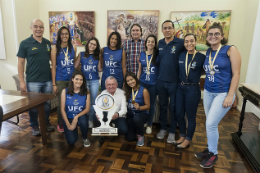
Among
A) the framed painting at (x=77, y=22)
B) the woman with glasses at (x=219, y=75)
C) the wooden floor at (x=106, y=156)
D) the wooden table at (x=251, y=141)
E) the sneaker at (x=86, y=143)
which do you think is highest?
the framed painting at (x=77, y=22)

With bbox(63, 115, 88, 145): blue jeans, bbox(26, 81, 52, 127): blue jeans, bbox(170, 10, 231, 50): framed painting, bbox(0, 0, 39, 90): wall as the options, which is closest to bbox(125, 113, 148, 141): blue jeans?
bbox(63, 115, 88, 145): blue jeans

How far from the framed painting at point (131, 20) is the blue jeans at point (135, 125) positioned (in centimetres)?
314

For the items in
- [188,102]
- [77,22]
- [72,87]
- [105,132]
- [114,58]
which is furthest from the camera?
[77,22]

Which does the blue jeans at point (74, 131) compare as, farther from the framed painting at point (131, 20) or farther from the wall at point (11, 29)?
the wall at point (11, 29)

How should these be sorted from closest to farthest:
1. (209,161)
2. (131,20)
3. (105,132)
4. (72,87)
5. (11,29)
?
(209,161)
(105,132)
(72,87)
(11,29)
(131,20)

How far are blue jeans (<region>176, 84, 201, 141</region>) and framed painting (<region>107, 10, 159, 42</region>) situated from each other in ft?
10.3

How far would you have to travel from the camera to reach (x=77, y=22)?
17.8 ft

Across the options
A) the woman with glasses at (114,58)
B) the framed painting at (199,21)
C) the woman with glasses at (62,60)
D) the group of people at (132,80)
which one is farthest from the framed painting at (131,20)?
the woman with glasses at (62,60)

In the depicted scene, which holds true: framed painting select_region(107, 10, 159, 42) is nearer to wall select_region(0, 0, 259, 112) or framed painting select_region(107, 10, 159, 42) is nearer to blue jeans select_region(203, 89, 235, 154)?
wall select_region(0, 0, 259, 112)

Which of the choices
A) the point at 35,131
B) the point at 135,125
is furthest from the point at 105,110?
the point at 35,131

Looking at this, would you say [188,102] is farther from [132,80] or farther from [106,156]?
[106,156]

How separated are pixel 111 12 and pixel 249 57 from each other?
12.2 ft

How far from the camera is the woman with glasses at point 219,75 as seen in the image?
187 cm

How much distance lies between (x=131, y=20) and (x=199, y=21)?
1857mm
